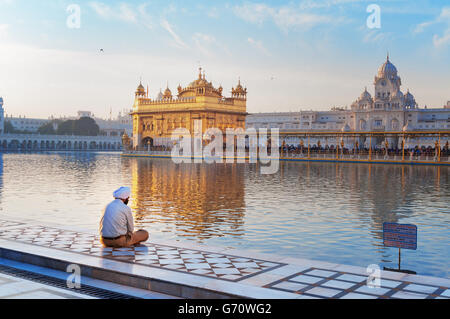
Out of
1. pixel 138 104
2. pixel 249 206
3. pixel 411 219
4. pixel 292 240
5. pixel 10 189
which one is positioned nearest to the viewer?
pixel 292 240

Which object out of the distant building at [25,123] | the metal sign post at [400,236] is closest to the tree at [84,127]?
the distant building at [25,123]

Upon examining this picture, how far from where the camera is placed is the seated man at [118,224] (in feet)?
27.0

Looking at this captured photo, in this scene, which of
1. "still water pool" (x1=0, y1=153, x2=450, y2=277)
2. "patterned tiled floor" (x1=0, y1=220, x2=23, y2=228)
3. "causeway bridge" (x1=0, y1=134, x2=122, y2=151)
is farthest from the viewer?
"causeway bridge" (x1=0, y1=134, x2=122, y2=151)

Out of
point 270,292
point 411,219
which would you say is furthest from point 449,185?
point 270,292

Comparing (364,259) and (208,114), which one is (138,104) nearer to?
(208,114)

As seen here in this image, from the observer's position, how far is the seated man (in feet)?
27.0

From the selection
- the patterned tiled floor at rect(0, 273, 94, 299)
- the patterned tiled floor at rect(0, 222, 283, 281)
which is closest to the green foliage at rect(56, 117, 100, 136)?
the patterned tiled floor at rect(0, 222, 283, 281)

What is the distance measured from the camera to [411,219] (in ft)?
40.0

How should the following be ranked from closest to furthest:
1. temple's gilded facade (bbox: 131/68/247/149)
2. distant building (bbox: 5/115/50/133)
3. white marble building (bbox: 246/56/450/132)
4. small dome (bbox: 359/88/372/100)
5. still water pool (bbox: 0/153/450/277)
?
still water pool (bbox: 0/153/450/277)
temple's gilded facade (bbox: 131/68/247/149)
white marble building (bbox: 246/56/450/132)
small dome (bbox: 359/88/372/100)
distant building (bbox: 5/115/50/133)

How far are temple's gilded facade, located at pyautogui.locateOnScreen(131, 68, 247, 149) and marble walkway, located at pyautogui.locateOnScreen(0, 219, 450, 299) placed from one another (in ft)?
172

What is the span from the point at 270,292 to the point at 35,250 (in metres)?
3.80

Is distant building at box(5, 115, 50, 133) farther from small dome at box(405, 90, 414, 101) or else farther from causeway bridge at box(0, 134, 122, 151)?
small dome at box(405, 90, 414, 101)

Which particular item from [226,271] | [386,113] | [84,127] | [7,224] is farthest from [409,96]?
[226,271]

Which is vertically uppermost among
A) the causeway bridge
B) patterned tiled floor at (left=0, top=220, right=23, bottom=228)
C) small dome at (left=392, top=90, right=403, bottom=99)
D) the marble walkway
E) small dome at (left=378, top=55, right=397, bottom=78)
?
small dome at (left=378, top=55, right=397, bottom=78)
